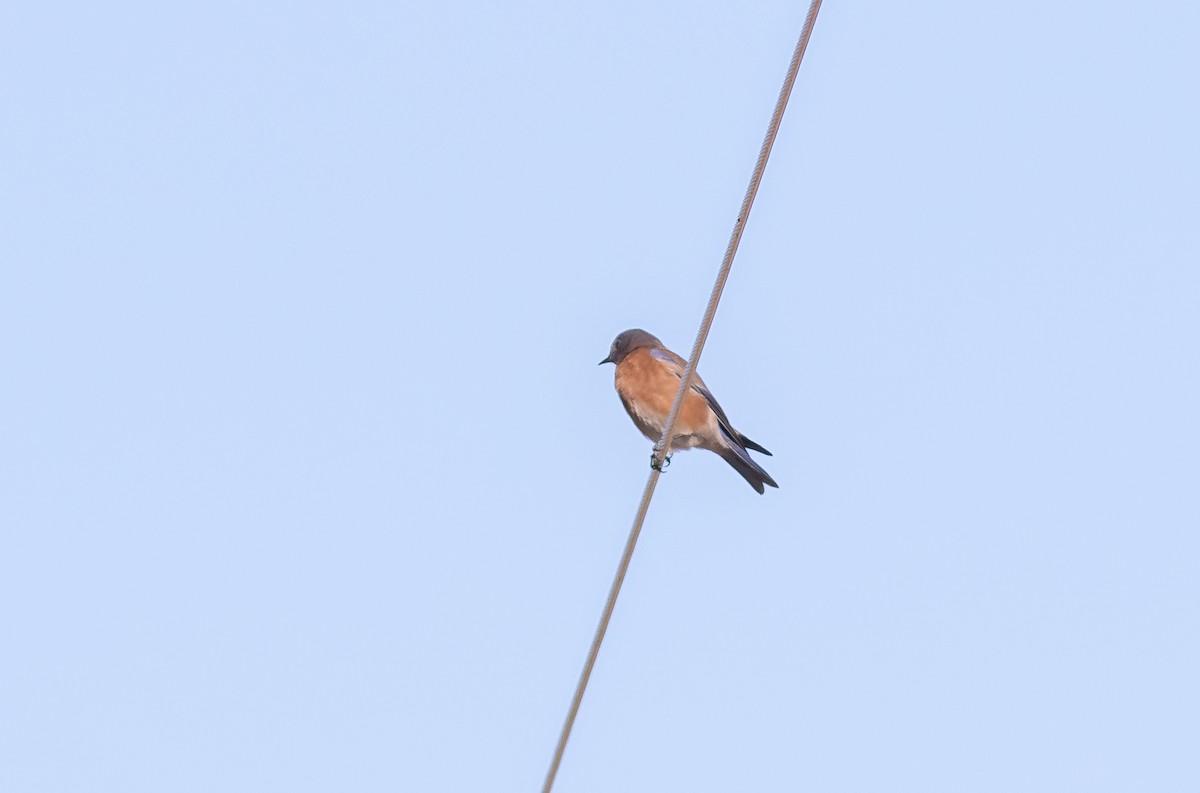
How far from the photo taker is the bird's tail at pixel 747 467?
9258 mm

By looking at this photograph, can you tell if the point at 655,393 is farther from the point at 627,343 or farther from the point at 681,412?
the point at 627,343

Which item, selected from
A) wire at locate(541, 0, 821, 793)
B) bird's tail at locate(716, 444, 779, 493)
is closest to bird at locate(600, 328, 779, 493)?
bird's tail at locate(716, 444, 779, 493)

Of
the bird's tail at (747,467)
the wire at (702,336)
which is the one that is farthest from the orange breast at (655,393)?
the wire at (702,336)

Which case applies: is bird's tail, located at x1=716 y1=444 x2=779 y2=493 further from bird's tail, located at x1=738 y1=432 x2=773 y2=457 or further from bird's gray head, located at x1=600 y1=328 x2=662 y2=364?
bird's gray head, located at x1=600 y1=328 x2=662 y2=364

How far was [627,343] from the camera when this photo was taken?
33.7 feet

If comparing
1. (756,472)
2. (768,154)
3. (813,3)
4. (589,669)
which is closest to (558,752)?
(589,669)

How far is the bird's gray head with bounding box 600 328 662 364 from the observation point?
10195 millimetres

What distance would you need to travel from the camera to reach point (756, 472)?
927 cm

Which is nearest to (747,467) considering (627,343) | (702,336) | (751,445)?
(751,445)

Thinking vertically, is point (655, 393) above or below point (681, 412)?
above

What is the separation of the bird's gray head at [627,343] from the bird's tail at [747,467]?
109 centimetres

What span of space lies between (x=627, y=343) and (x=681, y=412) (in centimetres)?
134

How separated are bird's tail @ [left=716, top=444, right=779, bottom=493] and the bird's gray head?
3.57ft

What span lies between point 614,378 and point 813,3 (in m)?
5.04
